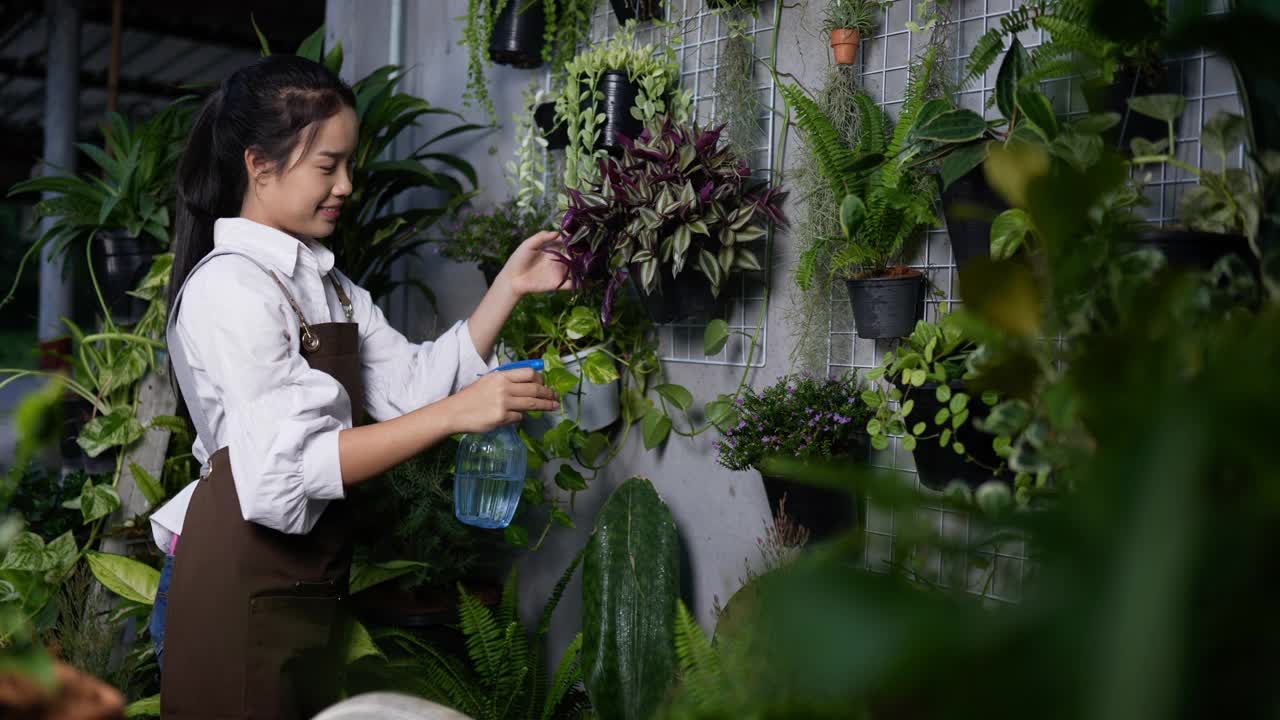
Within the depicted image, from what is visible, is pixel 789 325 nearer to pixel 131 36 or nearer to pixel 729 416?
pixel 729 416

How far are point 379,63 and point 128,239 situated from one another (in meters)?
0.85

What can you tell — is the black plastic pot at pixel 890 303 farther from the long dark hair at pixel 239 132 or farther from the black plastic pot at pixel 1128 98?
the long dark hair at pixel 239 132

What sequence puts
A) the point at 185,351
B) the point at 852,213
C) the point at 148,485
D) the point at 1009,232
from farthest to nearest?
the point at 148,485 → the point at 185,351 → the point at 852,213 → the point at 1009,232

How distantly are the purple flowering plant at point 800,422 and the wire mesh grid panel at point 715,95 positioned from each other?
17 cm

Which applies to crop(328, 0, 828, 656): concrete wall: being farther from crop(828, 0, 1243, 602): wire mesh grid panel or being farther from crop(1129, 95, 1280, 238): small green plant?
crop(1129, 95, 1280, 238): small green plant

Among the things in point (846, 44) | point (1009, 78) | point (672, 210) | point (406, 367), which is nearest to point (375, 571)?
point (406, 367)

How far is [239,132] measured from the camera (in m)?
1.51

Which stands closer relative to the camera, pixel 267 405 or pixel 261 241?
pixel 267 405

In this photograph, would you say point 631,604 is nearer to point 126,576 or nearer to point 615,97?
point 615,97

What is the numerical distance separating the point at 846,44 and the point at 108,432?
1894mm

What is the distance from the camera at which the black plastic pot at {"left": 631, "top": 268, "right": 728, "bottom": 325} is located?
1.52 metres

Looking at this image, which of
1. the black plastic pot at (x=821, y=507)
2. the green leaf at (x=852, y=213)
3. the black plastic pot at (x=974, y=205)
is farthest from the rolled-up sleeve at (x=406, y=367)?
the black plastic pot at (x=974, y=205)

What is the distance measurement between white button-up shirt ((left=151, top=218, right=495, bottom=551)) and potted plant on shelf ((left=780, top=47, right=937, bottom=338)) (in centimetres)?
75

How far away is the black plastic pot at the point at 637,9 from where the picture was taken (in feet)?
5.76
